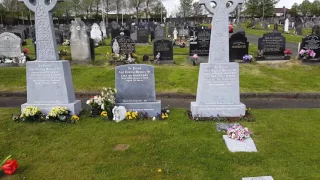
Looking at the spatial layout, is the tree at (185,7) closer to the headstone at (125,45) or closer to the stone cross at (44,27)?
the headstone at (125,45)

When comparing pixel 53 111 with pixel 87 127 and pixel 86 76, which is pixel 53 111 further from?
pixel 86 76

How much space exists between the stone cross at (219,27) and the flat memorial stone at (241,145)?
93.0 inches

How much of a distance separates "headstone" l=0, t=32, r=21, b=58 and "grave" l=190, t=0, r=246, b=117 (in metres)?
11.4

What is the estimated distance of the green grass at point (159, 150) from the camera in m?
4.64

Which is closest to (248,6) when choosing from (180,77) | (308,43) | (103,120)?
(308,43)

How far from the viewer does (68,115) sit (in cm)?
725

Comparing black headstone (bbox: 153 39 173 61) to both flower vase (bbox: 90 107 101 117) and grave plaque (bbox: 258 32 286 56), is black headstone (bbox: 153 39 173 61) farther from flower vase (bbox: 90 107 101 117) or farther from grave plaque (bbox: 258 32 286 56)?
flower vase (bbox: 90 107 101 117)

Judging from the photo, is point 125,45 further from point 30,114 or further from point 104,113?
point 30,114

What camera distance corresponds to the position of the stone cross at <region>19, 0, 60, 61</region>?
7.09m

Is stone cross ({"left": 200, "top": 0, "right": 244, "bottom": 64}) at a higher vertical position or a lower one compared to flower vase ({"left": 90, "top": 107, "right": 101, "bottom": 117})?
→ higher

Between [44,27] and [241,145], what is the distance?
5.54 m

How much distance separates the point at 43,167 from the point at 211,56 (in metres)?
4.65

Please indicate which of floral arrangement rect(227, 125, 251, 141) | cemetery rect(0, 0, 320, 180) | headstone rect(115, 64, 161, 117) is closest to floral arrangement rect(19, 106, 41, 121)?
cemetery rect(0, 0, 320, 180)

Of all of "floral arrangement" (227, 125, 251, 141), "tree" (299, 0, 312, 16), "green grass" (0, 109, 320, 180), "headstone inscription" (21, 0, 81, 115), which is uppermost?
"tree" (299, 0, 312, 16)
